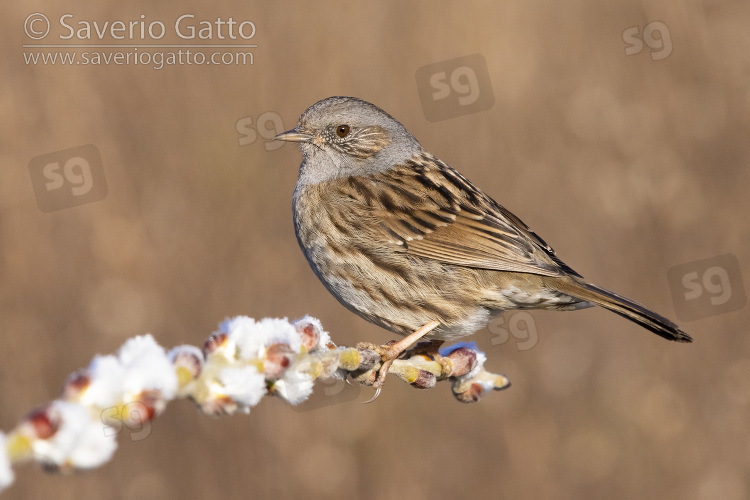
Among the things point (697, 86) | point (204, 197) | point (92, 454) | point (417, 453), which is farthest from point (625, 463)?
point (92, 454)

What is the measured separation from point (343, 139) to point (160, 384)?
9.20ft

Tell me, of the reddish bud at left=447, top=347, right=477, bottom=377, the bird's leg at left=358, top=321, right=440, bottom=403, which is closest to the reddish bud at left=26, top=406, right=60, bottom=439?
the reddish bud at left=447, top=347, right=477, bottom=377

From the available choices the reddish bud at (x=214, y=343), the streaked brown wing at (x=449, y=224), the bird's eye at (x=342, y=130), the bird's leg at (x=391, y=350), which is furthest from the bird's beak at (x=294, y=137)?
the reddish bud at (x=214, y=343)

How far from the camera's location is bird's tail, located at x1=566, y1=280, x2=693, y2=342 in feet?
9.02

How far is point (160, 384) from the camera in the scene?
105 cm

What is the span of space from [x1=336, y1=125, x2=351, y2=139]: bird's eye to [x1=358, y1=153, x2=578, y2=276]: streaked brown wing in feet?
0.91

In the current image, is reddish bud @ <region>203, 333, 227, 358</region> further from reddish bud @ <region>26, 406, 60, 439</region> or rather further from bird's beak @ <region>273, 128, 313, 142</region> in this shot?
bird's beak @ <region>273, 128, 313, 142</region>

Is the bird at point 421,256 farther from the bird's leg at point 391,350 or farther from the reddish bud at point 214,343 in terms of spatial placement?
the reddish bud at point 214,343

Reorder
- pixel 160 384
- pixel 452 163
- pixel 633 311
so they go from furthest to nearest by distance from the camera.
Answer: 1. pixel 452 163
2. pixel 633 311
3. pixel 160 384

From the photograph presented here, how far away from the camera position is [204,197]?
220 inches

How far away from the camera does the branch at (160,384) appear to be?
942 millimetres

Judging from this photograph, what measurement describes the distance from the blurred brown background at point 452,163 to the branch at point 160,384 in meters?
3.72

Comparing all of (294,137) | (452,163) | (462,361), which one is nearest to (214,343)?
(462,361)

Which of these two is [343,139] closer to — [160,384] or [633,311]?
[633,311]
